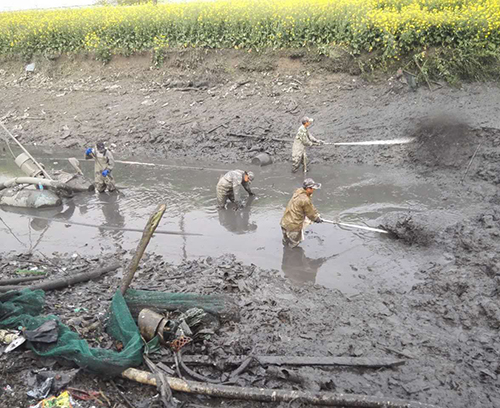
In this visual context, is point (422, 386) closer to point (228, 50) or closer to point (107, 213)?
point (107, 213)

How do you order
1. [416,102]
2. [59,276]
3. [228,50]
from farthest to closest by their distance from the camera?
[228,50]
[416,102]
[59,276]

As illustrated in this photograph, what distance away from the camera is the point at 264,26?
16.0m

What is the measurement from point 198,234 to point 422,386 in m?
5.60

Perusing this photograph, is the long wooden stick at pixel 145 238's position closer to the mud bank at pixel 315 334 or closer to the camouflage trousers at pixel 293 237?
the mud bank at pixel 315 334

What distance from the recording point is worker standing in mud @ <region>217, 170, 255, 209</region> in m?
10.2

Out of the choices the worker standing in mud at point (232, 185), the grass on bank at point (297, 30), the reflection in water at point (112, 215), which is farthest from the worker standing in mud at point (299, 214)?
the grass on bank at point (297, 30)

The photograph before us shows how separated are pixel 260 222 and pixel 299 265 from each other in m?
2.02

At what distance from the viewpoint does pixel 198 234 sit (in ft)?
31.4

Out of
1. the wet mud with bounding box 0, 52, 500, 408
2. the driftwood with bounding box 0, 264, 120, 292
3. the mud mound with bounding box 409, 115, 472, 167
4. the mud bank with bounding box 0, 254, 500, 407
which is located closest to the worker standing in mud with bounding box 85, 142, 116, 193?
the wet mud with bounding box 0, 52, 500, 408

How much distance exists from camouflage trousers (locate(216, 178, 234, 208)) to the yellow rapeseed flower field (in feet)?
24.5

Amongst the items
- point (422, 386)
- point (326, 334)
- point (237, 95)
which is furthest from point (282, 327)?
point (237, 95)

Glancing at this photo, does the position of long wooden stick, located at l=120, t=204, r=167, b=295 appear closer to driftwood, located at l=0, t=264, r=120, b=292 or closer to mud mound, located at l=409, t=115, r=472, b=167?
driftwood, located at l=0, t=264, r=120, b=292

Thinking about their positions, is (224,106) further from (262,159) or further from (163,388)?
(163,388)

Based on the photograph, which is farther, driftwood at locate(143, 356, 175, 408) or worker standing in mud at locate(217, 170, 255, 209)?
worker standing in mud at locate(217, 170, 255, 209)
